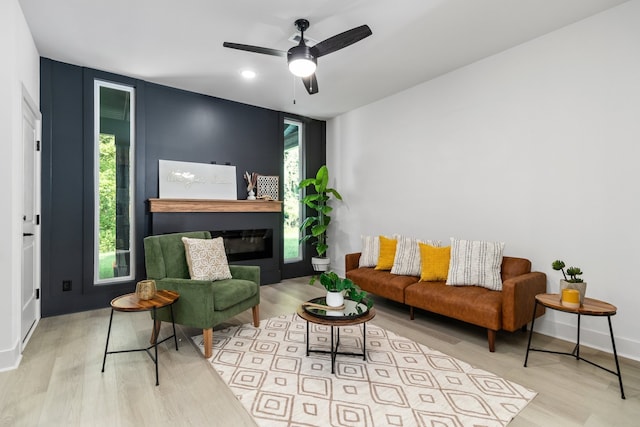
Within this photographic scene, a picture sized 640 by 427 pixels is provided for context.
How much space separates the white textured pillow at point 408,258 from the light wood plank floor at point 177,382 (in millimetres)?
689

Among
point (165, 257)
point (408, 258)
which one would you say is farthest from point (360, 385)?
point (165, 257)

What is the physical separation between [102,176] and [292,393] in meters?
3.51

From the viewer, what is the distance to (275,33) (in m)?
3.04

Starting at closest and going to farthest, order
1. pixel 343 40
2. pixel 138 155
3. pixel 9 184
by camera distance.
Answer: pixel 9 184, pixel 343 40, pixel 138 155

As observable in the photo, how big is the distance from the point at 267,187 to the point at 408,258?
2529 millimetres

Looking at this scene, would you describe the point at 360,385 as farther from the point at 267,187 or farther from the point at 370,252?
the point at 267,187

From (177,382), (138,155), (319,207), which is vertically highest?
(138,155)

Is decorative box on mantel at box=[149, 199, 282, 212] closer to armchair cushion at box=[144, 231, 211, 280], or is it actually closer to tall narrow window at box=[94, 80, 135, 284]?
tall narrow window at box=[94, 80, 135, 284]

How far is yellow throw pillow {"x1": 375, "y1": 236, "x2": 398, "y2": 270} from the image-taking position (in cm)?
405

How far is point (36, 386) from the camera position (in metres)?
2.16

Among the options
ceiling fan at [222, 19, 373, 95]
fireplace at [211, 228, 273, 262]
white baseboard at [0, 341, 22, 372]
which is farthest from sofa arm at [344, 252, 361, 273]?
white baseboard at [0, 341, 22, 372]

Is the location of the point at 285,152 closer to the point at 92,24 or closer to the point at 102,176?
the point at 102,176

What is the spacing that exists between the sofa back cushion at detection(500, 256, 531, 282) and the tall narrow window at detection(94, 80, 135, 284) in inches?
172

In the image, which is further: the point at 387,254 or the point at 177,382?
the point at 387,254
